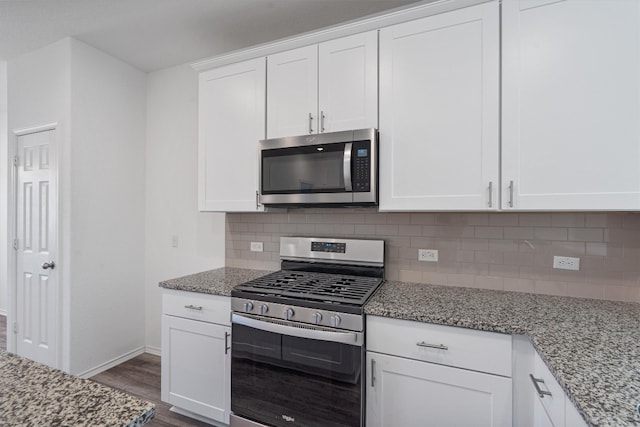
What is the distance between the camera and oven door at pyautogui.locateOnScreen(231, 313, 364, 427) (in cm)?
156

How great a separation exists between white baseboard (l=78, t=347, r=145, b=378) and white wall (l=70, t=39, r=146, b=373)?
0.04 metres

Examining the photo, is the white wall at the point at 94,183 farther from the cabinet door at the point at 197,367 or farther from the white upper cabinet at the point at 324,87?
the white upper cabinet at the point at 324,87

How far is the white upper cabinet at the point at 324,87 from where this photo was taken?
1899 mm

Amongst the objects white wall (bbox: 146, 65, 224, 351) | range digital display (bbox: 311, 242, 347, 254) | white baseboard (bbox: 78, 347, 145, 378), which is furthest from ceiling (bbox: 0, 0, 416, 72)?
white baseboard (bbox: 78, 347, 145, 378)

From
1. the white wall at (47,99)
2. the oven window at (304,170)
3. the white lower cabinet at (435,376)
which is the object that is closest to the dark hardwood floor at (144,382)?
the white wall at (47,99)

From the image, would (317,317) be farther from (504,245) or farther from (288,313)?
(504,245)

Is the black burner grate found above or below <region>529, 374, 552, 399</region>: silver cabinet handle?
above

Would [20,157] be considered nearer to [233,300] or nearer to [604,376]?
[233,300]

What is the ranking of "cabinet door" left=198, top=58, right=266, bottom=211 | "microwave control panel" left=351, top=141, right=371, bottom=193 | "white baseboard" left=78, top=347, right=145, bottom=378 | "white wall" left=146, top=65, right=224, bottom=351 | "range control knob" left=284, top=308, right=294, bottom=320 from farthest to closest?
"white wall" left=146, top=65, right=224, bottom=351 → "white baseboard" left=78, top=347, right=145, bottom=378 → "cabinet door" left=198, top=58, right=266, bottom=211 → "microwave control panel" left=351, top=141, right=371, bottom=193 → "range control knob" left=284, top=308, right=294, bottom=320

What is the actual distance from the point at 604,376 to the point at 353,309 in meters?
0.92

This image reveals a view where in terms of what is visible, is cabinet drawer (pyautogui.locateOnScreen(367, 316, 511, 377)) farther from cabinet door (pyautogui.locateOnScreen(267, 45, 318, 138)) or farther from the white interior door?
the white interior door

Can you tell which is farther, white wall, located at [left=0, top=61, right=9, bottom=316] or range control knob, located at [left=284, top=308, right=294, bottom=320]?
white wall, located at [left=0, top=61, right=9, bottom=316]

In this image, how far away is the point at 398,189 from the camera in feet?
6.05

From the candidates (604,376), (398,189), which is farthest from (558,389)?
(398,189)
